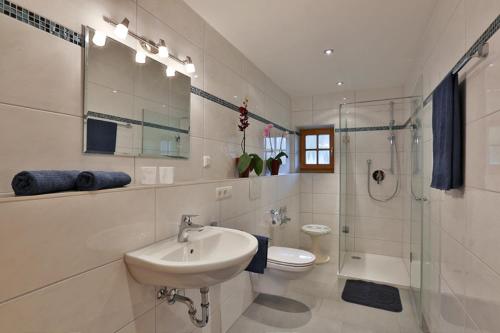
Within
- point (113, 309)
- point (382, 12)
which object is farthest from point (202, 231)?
point (382, 12)

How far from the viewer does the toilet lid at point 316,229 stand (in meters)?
3.56

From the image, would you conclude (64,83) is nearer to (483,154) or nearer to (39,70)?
(39,70)

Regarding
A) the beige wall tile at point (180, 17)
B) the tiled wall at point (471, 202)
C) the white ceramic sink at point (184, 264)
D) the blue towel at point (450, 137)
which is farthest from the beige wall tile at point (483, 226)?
the beige wall tile at point (180, 17)

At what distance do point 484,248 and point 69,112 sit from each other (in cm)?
186

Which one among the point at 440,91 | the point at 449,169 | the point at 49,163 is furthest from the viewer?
the point at 440,91

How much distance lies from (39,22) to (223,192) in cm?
137

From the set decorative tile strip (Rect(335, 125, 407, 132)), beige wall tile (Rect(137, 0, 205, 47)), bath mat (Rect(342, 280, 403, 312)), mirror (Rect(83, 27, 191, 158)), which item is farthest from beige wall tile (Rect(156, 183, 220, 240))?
decorative tile strip (Rect(335, 125, 407, 132))

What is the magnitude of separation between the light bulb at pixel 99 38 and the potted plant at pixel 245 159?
1278mm

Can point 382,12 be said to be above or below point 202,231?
above

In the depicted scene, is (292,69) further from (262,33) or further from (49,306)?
(49,306)

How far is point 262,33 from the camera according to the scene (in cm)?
222

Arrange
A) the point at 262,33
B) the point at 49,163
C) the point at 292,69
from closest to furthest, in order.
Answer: the point at 49,163
the point at 262,33
the point at 292,69

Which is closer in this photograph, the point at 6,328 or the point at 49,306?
the point at 6,328

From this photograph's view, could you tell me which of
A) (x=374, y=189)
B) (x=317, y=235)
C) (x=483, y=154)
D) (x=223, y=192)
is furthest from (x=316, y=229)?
(x=483, y=154)
